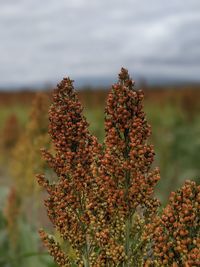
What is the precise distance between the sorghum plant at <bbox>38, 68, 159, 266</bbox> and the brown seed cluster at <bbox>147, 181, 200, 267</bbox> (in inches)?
9.0

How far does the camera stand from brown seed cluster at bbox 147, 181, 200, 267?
3.29 m

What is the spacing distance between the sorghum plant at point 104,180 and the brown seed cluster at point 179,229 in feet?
0.75

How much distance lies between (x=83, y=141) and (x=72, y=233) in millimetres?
507

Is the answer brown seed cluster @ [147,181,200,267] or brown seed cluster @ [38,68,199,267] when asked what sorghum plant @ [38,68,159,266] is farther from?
brown seed cluster @ [147,181,200,267]

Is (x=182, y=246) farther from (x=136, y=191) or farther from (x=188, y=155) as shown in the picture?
(x=188, y=155)

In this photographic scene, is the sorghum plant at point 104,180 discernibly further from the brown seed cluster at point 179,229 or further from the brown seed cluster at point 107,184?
the brown seed cluster at point 179,229

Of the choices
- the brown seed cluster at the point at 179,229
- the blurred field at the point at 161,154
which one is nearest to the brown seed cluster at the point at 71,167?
the brown seed cluster at the point at 179,229

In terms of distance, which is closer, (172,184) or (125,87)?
(125,87)

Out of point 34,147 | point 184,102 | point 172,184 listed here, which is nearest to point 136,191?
point 34,147

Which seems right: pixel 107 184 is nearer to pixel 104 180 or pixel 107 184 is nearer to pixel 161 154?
pixel 104 180

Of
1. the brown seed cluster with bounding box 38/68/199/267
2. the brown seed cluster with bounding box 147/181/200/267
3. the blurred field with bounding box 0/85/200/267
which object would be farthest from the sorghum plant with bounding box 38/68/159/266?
the blurred field with bounding box 0/85/200/267

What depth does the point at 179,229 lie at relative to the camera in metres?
3.30

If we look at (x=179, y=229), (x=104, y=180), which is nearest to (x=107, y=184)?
(x=104, y=180)

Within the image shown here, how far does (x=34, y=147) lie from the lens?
30.7 ft
